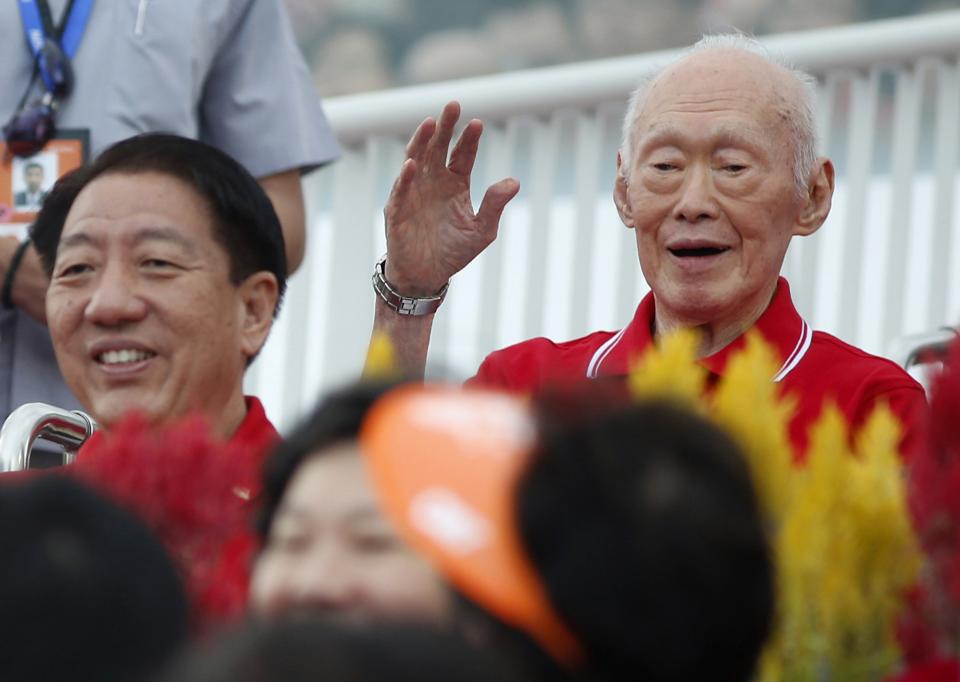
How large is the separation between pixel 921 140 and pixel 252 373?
71.9 inches

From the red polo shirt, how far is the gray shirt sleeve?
1.96 ft

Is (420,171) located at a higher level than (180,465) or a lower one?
higher

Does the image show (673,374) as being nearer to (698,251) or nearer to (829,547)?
(829,547)

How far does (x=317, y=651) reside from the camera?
2.49 ft

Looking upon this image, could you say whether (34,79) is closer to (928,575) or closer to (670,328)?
(670,328)

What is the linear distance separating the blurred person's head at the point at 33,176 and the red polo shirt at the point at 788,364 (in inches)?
31.8

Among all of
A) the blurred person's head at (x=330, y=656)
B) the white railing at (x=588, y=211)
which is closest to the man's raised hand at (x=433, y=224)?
the white railing at (x=588, y=211)

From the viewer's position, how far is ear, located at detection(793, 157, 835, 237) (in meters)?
2.83

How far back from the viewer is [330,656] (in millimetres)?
758

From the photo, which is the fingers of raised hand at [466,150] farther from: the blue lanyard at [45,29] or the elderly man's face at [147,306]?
the blue lanyard at [45,29]

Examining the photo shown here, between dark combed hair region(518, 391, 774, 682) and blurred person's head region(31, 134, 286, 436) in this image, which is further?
blurred person's head region(31, 134, 286, 436)

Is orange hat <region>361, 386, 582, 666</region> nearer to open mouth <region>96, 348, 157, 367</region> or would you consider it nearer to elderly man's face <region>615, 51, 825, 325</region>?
open mouth <region>96, 348, 157, 367</region>

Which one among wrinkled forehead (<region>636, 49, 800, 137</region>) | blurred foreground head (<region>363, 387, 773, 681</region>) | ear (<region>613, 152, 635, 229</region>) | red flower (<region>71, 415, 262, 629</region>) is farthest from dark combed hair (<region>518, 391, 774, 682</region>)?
ear (<region>613, 152, 635, 229</region>)

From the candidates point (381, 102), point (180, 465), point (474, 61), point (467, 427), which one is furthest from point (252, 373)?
point (467, 427)
